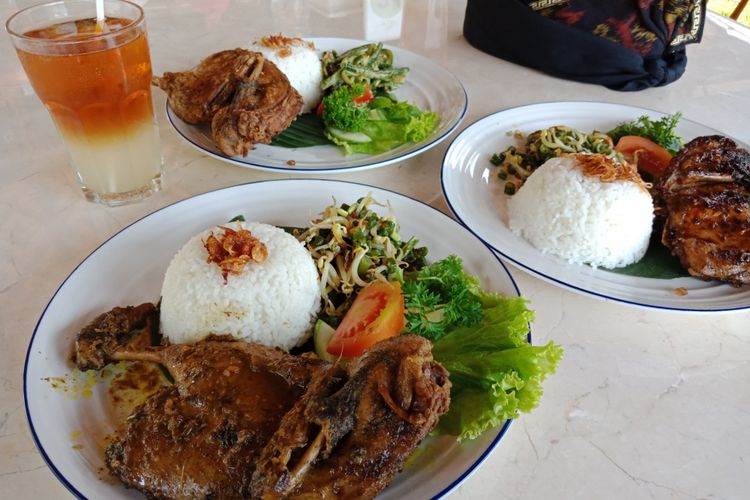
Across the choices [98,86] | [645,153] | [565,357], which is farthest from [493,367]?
[645,153]

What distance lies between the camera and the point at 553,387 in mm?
1893

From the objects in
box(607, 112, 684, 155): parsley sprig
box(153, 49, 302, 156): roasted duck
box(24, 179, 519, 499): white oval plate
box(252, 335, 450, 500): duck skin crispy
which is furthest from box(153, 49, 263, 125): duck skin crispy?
box(607, 112, 684, 155): parsley sprig

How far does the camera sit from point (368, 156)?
2.86 m

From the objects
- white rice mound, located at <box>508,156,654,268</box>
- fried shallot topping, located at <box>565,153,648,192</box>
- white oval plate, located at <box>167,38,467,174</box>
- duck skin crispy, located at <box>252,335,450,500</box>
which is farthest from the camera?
white oval plate, located at <box>167,38,467,174</box>

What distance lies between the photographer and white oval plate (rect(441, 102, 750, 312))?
2.13 meters

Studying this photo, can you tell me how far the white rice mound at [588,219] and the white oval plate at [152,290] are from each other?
433mm

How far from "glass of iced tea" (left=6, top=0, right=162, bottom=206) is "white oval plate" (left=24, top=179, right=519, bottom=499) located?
0.42 metres

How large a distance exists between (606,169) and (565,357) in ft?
3.19

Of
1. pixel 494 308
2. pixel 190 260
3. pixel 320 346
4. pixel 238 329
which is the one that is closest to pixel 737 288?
pixel 494 308

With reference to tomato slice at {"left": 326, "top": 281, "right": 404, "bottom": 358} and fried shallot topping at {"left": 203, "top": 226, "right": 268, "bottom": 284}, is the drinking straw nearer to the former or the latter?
fried shallot topping at {"left": 203, "top": 226, "right": 268, "bottom": 284}

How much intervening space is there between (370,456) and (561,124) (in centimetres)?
258

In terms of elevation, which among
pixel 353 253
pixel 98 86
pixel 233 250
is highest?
pixel 98 86

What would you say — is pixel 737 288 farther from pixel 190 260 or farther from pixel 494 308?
pixel 190 260

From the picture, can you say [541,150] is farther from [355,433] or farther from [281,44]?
[355,433]
